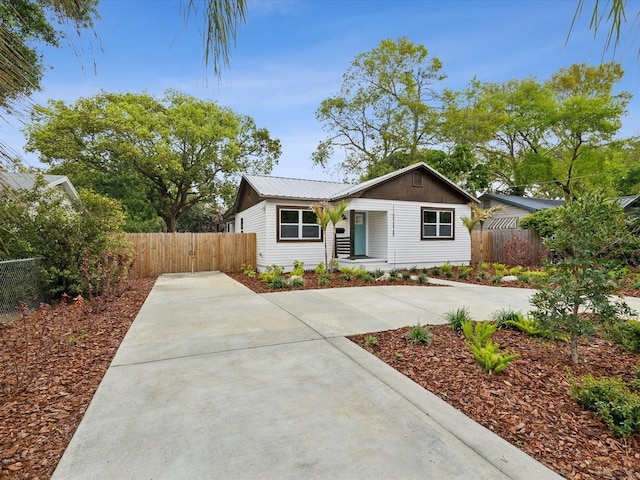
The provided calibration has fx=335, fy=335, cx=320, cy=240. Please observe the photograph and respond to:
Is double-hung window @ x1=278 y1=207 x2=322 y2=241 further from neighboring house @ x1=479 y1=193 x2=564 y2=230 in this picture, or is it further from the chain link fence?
neighboring house @ x1=479 y1=193 x2=564 y2=230

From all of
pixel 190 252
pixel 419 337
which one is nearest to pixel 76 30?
pixel 419 337

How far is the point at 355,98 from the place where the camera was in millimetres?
26141

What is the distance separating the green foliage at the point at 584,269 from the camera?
3420mm

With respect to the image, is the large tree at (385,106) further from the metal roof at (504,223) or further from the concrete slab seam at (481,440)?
the concrete slab seam at (481,440)

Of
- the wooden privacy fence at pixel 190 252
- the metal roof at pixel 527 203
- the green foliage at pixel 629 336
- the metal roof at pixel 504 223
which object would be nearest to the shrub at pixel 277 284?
the wooden privacy fence at pixel 190 252

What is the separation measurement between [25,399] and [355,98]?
26.8 metres

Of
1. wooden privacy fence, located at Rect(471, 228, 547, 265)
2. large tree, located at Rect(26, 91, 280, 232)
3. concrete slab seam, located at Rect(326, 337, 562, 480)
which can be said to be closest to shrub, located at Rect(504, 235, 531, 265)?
wooden privacy fence, located at Rect(471, 228, 547, 265)

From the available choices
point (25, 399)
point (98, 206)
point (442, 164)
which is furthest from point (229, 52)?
point (442, 164)

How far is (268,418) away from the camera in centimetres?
266

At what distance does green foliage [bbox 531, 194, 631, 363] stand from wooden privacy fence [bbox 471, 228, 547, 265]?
11.0 metres

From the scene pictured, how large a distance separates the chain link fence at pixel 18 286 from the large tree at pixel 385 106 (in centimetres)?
2270

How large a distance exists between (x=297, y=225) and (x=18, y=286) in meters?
8.10

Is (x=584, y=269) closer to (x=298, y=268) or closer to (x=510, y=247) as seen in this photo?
(x=298, y=268)

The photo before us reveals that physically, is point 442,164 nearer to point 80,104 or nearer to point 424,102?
point 424,102
